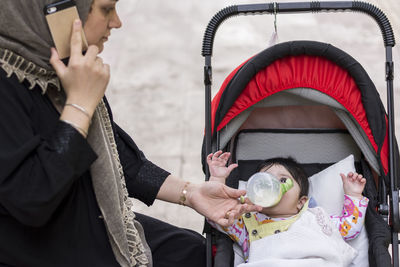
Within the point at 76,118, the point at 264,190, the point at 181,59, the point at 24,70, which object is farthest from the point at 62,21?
the point at 181,59

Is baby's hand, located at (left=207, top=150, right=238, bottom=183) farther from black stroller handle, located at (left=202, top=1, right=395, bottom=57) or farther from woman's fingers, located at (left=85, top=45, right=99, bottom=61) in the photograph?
woman's fingers, located at (left=85, top=45, right=99, bottom=61)

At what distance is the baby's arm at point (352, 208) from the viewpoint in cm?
216

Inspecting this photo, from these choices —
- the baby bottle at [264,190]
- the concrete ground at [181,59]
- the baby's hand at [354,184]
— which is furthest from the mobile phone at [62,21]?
the concrete ground at [181,59]

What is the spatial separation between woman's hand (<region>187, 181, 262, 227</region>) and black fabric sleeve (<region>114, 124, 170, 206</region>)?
136 millimetres

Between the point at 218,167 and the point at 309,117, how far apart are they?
652 millimetres

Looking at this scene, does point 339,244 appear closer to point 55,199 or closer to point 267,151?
point 267,151

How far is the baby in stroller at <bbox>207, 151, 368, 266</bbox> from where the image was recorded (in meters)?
1.96

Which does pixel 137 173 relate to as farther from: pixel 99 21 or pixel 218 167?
pixel 99 21

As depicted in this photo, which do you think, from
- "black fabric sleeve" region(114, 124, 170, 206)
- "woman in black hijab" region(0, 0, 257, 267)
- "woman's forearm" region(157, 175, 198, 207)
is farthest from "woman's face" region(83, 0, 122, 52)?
"woman's forearm" region(157, 175, 198, 207)

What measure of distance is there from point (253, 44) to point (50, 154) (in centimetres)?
409

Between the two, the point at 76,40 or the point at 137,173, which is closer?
the point at 76,40

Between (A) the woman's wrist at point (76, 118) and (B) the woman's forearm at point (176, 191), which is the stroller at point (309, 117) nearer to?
(B) the woman's forearm at point (176, 191)

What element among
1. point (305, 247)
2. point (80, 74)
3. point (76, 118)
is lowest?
point (305, 247)

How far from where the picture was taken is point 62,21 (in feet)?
4.86
